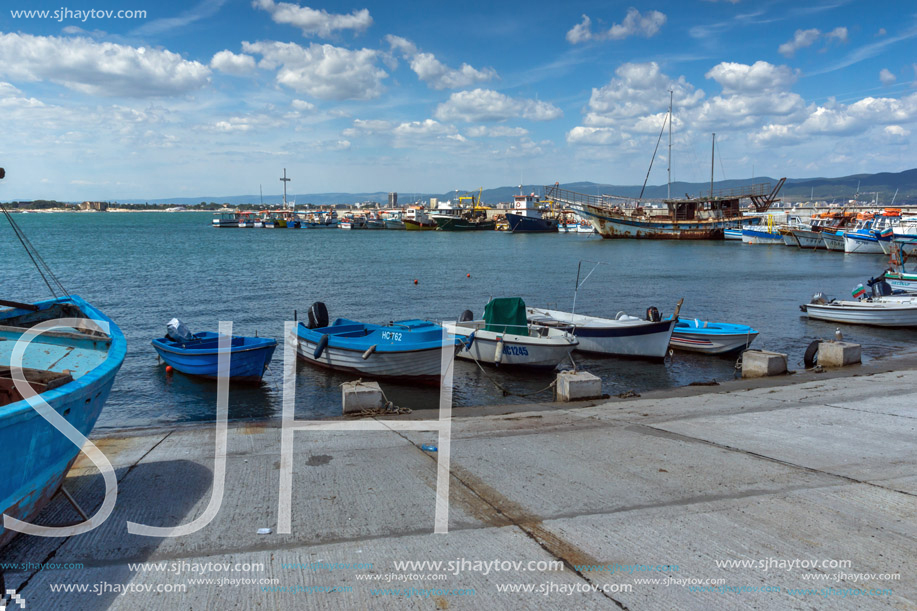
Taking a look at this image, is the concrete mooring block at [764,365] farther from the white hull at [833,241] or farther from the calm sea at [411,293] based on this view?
the white hull at [833,241]

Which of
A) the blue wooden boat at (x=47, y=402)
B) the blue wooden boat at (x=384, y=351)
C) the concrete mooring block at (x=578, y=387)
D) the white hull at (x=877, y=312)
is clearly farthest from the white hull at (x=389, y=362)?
the white hull at (x=877, y=312)

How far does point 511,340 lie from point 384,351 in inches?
134

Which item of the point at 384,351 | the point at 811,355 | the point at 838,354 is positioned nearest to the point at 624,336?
the point at 811,355

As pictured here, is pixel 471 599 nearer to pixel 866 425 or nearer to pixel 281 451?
pixel 281 451

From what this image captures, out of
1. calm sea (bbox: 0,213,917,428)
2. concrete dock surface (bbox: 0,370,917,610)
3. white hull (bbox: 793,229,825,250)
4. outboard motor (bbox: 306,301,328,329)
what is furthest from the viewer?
white hull (bbox: 793,229,825,250)

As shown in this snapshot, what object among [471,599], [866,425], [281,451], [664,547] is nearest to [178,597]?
[471,599]

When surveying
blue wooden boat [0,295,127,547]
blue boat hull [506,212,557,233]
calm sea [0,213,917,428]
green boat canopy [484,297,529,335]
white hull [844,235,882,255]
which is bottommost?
calm sea [0,213,917,428]

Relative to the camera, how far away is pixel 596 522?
524 centimetres

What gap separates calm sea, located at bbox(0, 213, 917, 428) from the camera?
1470cm

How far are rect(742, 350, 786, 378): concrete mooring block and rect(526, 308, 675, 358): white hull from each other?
9.09ft

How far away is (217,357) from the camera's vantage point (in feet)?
47.6

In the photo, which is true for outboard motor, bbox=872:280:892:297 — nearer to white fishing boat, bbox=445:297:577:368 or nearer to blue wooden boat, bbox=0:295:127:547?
white fishing boat, bbox=445:297:577:368

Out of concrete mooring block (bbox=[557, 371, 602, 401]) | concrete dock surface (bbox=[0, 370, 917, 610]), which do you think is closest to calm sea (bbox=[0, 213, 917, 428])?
concrete mooring block (bbox=[557, 371, 602, 401])

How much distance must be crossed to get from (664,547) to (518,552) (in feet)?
3.91
